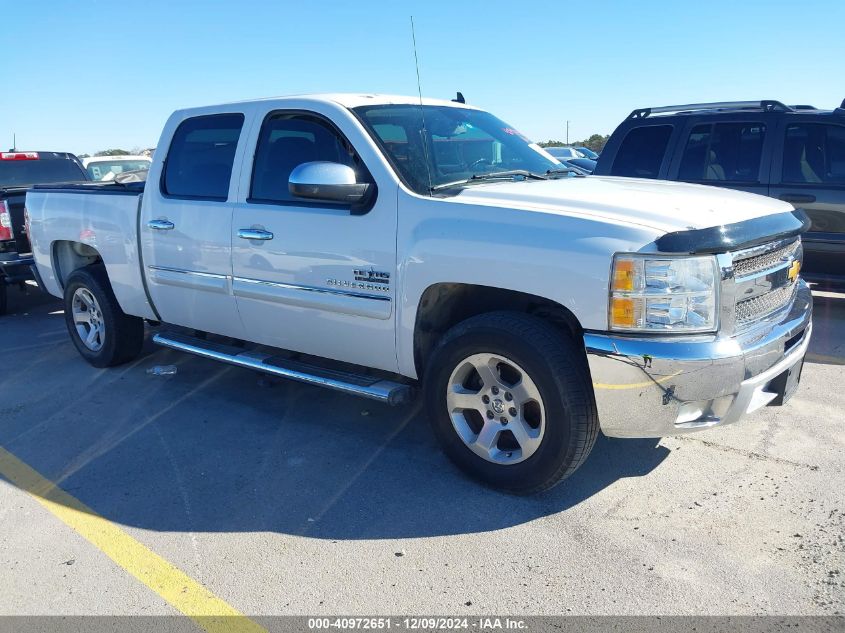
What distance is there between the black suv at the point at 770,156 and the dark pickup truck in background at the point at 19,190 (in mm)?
6243

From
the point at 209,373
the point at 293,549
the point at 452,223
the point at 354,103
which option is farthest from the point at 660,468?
the point at 209,373

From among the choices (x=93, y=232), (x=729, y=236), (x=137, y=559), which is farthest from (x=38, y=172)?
(x=729, y=236)

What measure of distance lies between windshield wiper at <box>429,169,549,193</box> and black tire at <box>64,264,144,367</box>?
3200 millimetres

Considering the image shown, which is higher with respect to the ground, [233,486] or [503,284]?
[503,284]

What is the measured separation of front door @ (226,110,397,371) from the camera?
3.83 meters

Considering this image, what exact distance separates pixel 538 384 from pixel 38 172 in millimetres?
8482

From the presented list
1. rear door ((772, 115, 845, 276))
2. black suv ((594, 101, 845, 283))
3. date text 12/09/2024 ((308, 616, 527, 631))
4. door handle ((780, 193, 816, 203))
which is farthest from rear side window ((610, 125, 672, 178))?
date text 12/09/2024 ((308, 616, 527, 631))

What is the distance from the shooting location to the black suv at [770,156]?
6.52 meters

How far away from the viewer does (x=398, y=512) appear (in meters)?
3.48

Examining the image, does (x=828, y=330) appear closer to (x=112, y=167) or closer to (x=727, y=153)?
(x=727, y=153)

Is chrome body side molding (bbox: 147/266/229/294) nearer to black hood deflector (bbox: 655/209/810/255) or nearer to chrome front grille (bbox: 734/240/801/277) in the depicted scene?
black hood deflector (bbox: 655/209/810/255)

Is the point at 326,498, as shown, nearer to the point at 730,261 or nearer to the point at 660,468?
the point at 660,468

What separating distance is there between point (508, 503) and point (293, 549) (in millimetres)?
1056

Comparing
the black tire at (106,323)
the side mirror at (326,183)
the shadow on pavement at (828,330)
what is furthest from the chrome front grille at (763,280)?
the black tire at (106,323)
